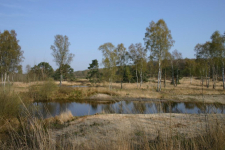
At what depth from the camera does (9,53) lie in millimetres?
23844

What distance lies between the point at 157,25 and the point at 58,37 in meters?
18.7

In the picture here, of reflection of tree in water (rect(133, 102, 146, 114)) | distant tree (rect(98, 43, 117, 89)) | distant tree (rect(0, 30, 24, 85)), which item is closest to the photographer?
reflection of tree in water (rect(133, 102, 146, 114))

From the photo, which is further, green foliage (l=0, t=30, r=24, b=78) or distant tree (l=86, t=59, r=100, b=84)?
distant tree (l=86, t=59, r=100, b=84)

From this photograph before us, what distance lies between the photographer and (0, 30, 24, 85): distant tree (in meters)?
23.5

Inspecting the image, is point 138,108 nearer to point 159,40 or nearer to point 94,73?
point 159,40

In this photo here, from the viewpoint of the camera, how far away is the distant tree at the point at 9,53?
23516mm

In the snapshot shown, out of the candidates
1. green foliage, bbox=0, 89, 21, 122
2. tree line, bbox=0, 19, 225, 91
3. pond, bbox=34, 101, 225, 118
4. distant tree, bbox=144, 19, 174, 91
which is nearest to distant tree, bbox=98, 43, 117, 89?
tree line, bbox=0, 19, 225, 91

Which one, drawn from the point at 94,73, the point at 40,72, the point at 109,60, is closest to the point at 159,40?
the point at 109,60

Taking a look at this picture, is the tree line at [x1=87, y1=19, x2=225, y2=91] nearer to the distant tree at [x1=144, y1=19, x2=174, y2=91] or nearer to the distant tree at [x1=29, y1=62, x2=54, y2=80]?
the distant tree at [x1=144, y1=19, x2=174, y2=91]

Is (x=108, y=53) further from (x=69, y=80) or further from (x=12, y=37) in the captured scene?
(x=69, y=80)

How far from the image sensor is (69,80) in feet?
209

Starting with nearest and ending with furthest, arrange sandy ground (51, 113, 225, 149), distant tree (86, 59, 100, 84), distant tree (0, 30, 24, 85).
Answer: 1. sandy ground (51, 113, 225, 149)
2. distant tree (0, 30, 24, 85)
3. distant tree (86, 59, 100, 84)

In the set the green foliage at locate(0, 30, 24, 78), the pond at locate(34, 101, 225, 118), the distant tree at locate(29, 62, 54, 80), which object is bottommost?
the pond at locate(34, 101, 225, 118)

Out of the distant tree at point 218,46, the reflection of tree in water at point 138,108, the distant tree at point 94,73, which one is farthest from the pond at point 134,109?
the distant tree at point 94,73
